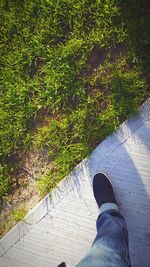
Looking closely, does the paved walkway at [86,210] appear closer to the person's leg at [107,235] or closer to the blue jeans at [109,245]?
the person's leg at [107,235]

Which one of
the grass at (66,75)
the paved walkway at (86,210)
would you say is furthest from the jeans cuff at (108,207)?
the grass at (66,75)

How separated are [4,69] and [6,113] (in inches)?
18.6

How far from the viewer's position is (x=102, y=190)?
3080mm

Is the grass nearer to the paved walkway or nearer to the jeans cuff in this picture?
the paved walkway

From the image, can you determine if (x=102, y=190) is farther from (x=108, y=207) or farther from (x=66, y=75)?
(x=66, y=75)

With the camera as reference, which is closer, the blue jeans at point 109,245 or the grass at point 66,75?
the blue jeans at point 109,245

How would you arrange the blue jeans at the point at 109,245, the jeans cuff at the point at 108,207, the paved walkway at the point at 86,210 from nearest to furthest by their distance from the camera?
the blue jeans at the point at 109,245, the jeans cuff at the point at 108,207, the paved walkway at the point at 86,210

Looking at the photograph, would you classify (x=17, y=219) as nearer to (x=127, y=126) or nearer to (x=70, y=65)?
(x=127, y=126)

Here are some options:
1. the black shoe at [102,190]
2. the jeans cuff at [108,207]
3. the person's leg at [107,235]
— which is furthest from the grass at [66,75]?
the jeans cuff at [108,207]

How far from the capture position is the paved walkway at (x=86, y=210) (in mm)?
3109

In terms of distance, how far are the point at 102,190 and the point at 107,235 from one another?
0.50 metres

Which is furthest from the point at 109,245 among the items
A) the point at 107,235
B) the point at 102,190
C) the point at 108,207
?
the point at 102,190

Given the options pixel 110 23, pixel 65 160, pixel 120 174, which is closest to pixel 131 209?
pixel 120 174

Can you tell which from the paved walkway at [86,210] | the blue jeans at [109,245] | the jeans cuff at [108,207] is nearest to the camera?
the blue jeans at [109,245]
